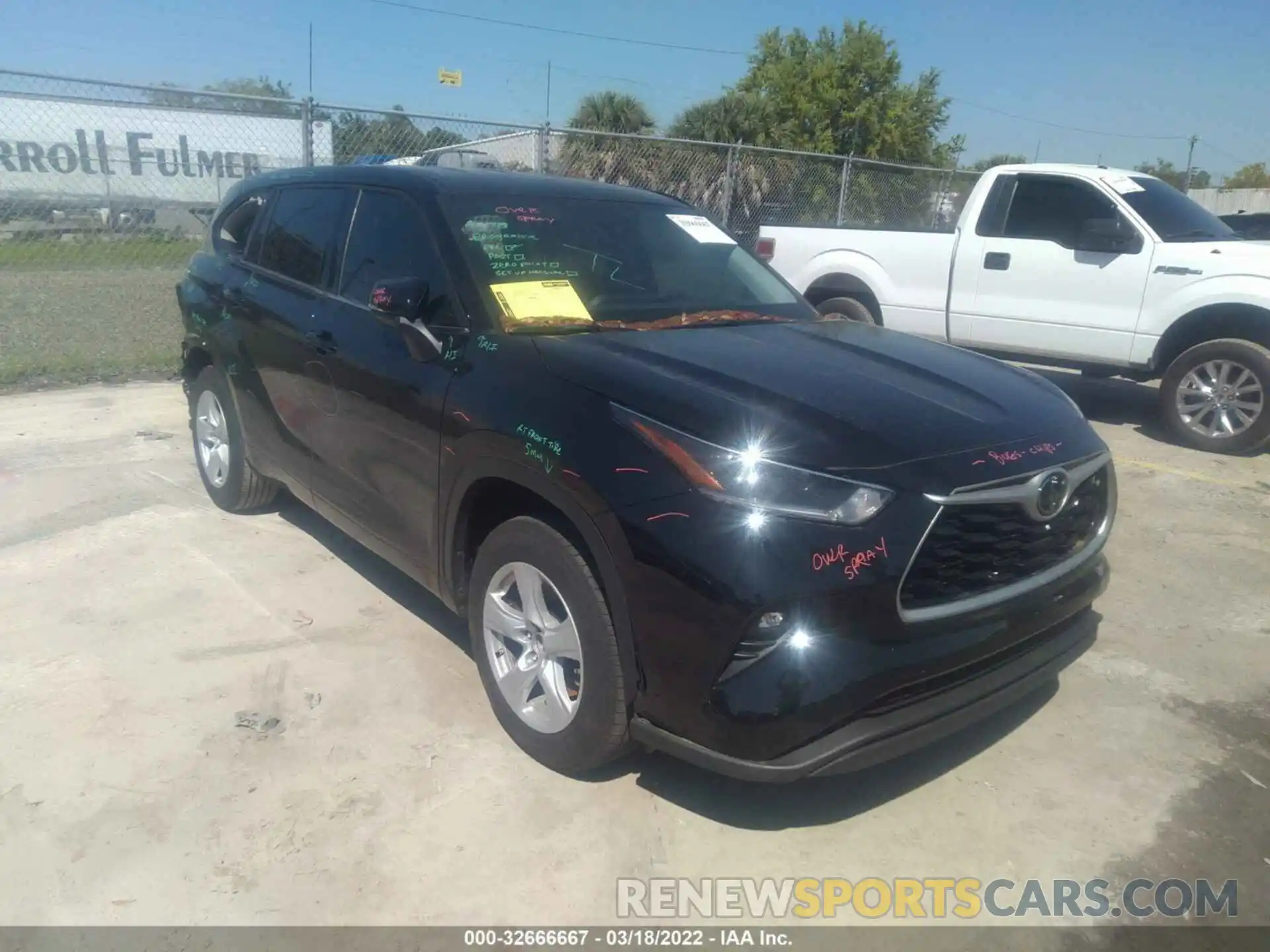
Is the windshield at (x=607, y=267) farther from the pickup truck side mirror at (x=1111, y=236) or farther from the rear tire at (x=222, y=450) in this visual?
the pickup truck side mirror at (x=1111, y=236)

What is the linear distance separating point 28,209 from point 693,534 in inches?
444

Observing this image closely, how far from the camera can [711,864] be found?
273cm

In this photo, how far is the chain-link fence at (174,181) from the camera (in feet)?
30.5

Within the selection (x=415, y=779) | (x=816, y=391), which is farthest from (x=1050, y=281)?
(x=415, y=779)

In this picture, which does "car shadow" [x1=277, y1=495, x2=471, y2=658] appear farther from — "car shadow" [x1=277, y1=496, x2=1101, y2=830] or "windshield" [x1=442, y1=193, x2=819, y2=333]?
"windshield" [x1=442, y1=193, x2=819, y2=333]

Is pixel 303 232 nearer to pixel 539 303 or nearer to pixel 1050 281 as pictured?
pixel 539 303

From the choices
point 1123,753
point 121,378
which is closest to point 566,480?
point 1123,753

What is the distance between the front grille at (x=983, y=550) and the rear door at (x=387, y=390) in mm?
1635

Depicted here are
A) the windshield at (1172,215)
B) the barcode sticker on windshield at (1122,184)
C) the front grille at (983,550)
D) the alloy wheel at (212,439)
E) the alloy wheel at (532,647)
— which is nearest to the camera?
the front grille at (983,550)

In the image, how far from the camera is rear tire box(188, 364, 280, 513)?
4.96m

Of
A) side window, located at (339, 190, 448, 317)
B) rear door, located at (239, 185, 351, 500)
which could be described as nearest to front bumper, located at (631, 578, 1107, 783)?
side window, located at (339, 190, 448, 317)

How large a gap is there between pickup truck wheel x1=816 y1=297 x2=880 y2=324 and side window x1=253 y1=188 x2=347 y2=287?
525cm

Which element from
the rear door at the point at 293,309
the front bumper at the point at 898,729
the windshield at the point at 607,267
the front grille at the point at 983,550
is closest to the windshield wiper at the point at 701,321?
the windshield at the point at 607,267

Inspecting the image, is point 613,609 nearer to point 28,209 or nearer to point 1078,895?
point 1078,895
